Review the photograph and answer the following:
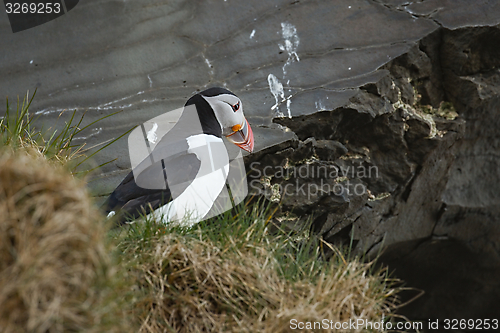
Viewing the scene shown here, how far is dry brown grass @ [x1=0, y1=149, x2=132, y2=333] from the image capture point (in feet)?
2.86

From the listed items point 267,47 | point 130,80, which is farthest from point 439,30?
point 130,80

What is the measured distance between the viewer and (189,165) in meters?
1.94

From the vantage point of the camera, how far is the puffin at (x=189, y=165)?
184cm

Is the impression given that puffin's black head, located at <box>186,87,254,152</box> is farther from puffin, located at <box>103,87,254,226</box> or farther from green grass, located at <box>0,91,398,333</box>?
green grass, located at <box>0,91,398,333</box>

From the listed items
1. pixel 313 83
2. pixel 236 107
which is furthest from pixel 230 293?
pixel 313 83

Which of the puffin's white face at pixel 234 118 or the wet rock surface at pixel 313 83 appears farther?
the wet rock surface at pixel 313 83

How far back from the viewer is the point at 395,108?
218cm
